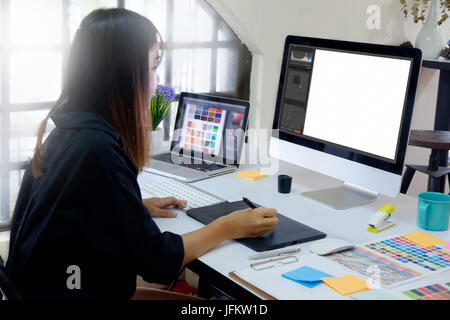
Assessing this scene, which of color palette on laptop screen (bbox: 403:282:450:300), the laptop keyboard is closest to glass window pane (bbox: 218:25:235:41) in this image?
the laptop keyboard

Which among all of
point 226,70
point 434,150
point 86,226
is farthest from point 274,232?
point 434,150

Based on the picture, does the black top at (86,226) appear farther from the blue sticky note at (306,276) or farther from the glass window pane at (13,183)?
the glass window pane at (13,183)

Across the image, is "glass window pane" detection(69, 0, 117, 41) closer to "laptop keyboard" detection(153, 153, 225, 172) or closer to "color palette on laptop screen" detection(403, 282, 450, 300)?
"laptop keyboard" detection(153, 153, 225, 172)

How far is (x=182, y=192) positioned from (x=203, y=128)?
0.43 metres

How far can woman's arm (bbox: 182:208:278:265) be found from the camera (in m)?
1.28

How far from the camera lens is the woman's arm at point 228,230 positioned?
1.28 metres

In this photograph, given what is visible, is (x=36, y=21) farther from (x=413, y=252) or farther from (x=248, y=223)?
(x=413, y=252)

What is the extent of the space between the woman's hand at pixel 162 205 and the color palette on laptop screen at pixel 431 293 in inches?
27.1

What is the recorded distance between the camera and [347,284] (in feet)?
3.81

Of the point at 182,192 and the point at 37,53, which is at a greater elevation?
the point at 37,53

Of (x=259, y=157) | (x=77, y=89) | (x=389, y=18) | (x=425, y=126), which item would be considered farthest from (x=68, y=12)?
(x=425, y=126)

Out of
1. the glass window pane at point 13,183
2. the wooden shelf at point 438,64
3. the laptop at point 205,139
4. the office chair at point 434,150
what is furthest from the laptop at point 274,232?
the wooden shelf at point 438,64

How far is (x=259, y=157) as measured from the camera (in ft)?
7.30
